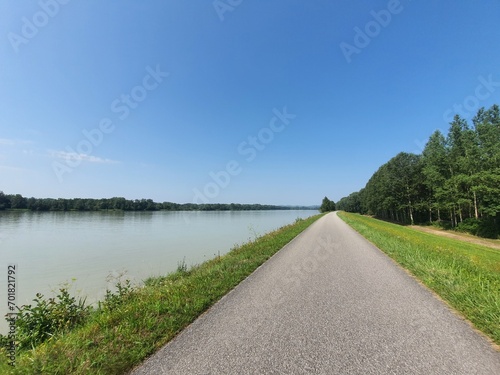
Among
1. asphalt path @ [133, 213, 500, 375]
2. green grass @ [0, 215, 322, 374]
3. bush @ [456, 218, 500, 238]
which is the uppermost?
green grass @ [0, 215, 322, 374]

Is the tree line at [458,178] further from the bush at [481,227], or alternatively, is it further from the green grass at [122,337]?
the green grass at [122,337]

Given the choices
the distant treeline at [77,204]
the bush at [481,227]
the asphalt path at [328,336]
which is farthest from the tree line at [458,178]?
the distant treeline at [77,204]

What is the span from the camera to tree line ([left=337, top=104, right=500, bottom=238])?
26.2 meters

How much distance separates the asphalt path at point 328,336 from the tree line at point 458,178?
2897 cm

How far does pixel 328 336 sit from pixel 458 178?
118ft

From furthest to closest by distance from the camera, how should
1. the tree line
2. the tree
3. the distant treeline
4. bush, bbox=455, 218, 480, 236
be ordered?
the tree → the distant treeline → bush, bbox=455, 218, 480, 236 → the tree line

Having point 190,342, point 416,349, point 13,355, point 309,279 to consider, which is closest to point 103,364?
point 190,342

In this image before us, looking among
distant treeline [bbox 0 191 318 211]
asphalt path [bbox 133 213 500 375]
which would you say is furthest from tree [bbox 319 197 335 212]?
asphalt path [bbox 133 213 500 375]

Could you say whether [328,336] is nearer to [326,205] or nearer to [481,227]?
[481,227]

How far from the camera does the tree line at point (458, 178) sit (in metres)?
26.2

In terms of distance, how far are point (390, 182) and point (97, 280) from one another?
5381 centimetres

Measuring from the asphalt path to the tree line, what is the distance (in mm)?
28974

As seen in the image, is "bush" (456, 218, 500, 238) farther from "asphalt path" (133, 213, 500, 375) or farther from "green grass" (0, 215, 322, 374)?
"green grass" (0, 215, 322, 374)

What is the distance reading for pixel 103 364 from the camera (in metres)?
2.97
